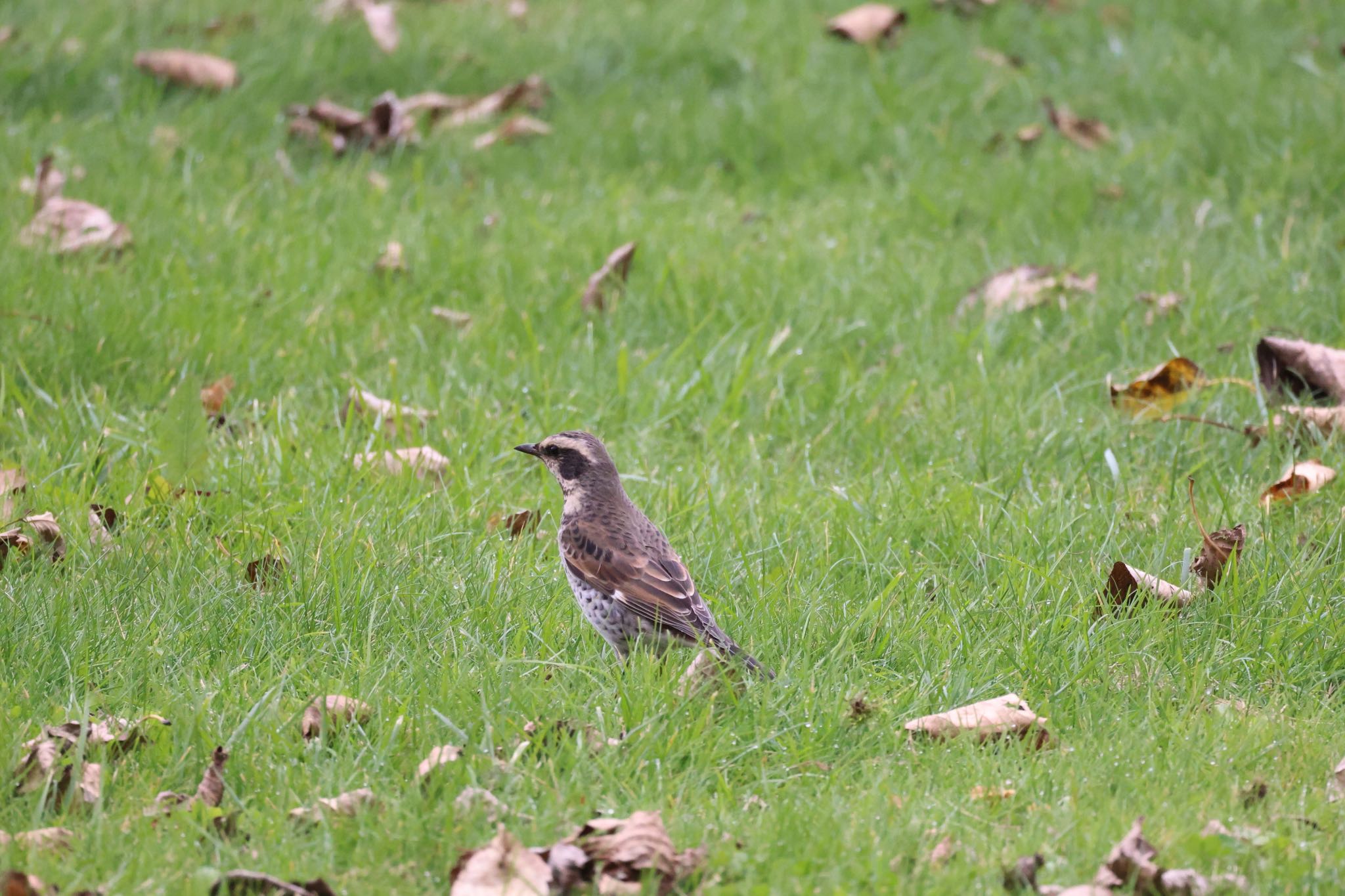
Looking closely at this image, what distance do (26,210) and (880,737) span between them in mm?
5772

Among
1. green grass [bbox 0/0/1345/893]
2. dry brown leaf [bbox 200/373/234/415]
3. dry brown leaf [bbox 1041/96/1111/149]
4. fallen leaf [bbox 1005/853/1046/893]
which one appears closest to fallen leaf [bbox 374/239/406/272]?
green grass [bbox 0/0/1345/893]

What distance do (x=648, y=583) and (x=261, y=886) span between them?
1.72 meters

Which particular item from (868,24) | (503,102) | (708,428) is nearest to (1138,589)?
(708,428)

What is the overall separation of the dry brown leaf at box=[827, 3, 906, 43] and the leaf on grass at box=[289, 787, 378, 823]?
815 cm

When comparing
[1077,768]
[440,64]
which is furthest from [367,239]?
[1077,768]

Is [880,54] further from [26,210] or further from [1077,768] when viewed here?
[1077,768]

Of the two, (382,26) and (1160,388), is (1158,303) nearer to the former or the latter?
(1160,388)

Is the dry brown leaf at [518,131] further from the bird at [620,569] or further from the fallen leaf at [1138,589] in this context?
the fallen leaf at [1138,589]

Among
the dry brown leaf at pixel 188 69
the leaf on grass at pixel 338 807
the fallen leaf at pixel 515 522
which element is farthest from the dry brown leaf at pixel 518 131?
the leaf on grass at pixel 338 807

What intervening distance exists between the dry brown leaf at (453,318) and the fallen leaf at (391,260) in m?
0.51

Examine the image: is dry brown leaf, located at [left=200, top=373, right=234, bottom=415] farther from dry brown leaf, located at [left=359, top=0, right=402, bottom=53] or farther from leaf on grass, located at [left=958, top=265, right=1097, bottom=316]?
dry brown leaf, located at [left=359, top=0, right=402, bottom=53]

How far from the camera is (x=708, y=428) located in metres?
6.37

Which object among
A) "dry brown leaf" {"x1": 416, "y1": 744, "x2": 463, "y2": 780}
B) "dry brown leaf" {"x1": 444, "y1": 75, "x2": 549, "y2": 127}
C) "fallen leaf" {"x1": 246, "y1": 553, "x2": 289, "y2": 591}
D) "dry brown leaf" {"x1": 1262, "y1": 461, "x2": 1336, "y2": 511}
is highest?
"dry brown leaf" {"x1": 416, "y1": 744, "x2": 463, "y2": 780}

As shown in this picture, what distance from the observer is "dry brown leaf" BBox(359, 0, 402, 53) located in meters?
10.2
